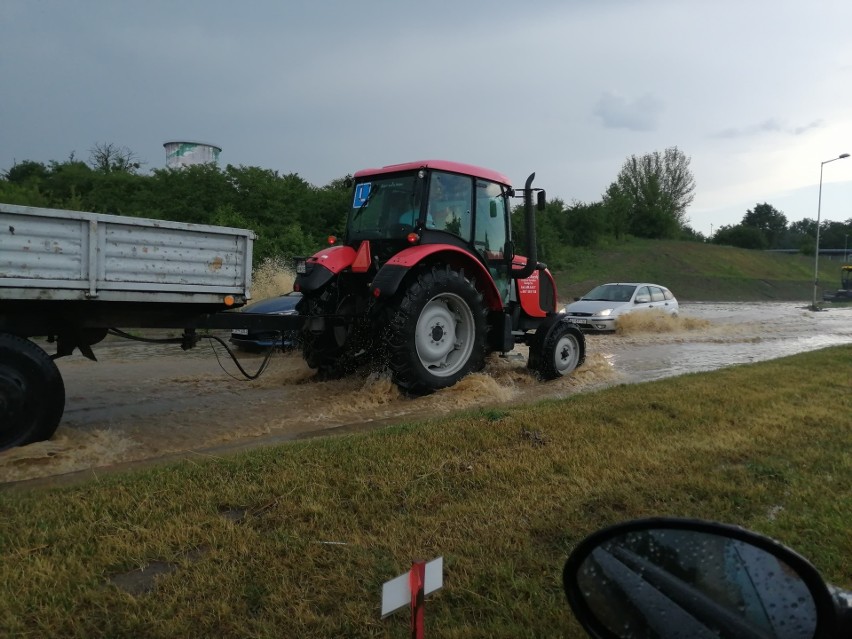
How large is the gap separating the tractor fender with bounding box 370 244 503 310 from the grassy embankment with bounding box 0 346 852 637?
213 cm

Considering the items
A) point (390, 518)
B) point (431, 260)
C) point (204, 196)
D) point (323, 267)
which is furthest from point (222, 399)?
point (204, 196)

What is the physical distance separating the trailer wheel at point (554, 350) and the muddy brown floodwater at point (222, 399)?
190mm

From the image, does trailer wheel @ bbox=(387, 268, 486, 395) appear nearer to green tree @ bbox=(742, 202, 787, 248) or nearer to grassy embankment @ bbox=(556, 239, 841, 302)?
grassy embankment @ bbox=(556, 239, 841, 302)

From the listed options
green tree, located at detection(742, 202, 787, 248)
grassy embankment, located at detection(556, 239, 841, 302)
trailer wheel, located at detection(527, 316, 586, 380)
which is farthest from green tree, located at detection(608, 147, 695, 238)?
trailer wheel, located at detection(527, 316, 586, 380)

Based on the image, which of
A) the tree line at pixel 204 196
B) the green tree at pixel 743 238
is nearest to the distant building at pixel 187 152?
the tree line at pixel 204 196

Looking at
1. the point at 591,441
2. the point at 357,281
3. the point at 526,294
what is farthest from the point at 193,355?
the point at 591,441

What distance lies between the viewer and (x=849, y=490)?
4.29 m

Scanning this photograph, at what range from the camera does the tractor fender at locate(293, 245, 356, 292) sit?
8.09 m

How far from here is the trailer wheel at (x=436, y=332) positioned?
7754 mm

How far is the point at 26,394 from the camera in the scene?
5.16 metres

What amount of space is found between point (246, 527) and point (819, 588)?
9.37 ft

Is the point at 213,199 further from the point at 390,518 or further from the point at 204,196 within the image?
the point at 390,518

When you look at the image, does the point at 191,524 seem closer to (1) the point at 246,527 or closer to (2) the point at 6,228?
(1) the point at 246,527

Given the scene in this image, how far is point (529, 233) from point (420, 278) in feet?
7.00
